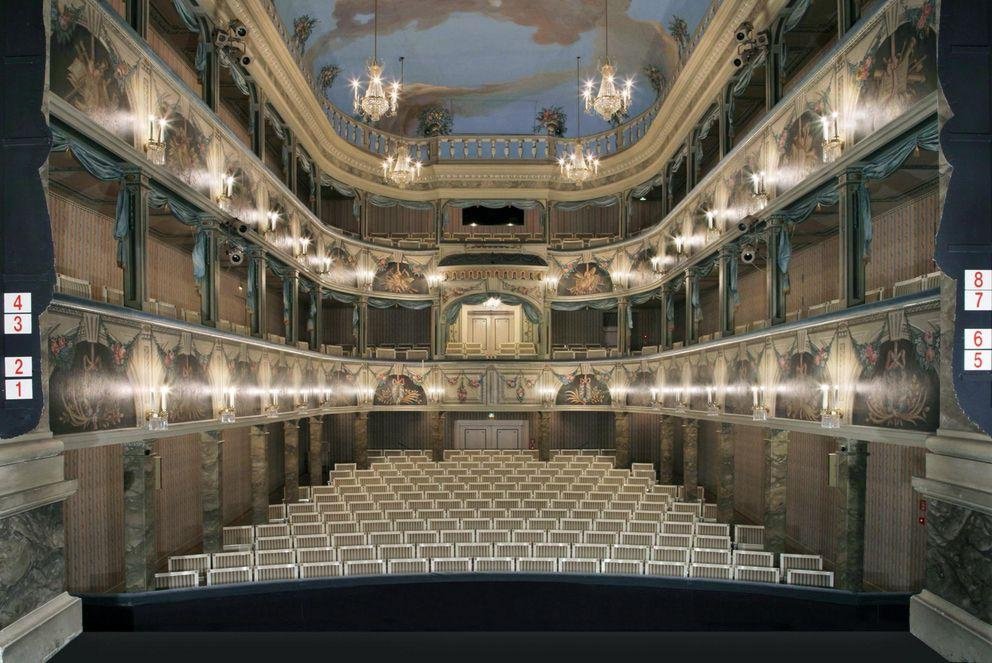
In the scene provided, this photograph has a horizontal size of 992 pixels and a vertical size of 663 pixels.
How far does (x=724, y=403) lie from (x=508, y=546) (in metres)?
A: 7.45

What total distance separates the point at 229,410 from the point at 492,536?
25.3 ft

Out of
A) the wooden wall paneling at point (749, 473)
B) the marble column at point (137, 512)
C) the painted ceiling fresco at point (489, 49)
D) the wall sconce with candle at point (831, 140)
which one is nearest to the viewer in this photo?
the wall sconce with candle at point (831, 140)

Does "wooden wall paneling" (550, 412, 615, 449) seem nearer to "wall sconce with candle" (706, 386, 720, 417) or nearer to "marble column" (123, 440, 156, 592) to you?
"wall sconce with candle" (706, 386, 720, 417)

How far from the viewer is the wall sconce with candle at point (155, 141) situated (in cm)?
1326

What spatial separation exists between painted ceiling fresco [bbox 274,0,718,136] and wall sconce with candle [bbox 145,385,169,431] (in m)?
14.4

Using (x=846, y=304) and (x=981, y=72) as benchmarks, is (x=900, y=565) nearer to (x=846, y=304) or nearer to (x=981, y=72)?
(x=846, y=304)

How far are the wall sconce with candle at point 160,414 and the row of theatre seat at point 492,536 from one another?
12.3 ft

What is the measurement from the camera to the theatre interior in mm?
10820

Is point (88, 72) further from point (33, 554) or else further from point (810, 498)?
point (810, 498)

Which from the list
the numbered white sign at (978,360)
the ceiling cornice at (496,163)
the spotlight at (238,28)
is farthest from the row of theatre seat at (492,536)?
the ceiling cornice at (496,163)

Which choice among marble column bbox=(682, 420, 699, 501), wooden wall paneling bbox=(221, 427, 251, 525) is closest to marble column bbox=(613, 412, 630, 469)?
marble column bbox=(682, 420, 699, 501)

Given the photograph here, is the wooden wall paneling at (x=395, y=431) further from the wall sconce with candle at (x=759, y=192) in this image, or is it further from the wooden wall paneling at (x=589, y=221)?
the wall sconce with candle at (x=759, y=192)

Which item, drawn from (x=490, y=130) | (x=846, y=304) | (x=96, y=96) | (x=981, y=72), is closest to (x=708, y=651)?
(x=981, y=72)

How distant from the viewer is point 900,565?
15945 mm
